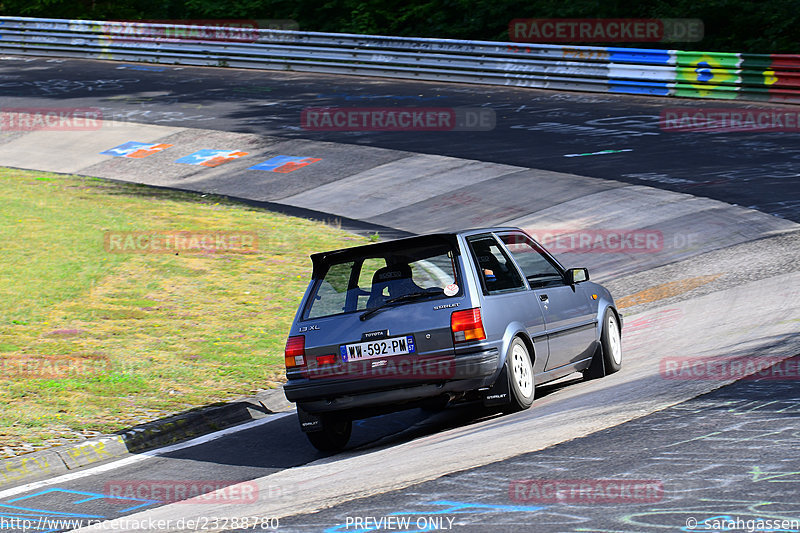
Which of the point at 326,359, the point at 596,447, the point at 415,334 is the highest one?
the point at 415,334

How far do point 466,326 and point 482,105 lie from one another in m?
20.2

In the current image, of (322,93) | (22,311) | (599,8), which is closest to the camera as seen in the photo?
(22,311)

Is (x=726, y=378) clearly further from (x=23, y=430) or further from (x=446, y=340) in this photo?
(x=23, y=430)

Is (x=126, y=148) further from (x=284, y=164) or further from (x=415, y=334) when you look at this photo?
(x=415, y=334)

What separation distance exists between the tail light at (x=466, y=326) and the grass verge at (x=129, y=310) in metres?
3.03

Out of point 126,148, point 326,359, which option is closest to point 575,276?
point 326,359

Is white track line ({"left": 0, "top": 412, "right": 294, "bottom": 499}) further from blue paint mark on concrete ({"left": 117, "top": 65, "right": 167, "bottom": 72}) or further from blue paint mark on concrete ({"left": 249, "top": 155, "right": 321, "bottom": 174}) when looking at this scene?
blue paint mark on concrete ({"left": 117, "top": 65, "right": 167, "bottom": 72})

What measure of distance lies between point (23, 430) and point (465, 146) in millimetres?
15385

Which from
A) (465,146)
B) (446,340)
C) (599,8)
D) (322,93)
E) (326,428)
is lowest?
(326,428)

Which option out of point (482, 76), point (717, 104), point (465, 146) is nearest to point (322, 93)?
point (482, 76)

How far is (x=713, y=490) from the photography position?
18.1ft

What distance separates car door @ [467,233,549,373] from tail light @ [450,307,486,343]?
0.55 feet

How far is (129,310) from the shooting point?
13062 millimetres

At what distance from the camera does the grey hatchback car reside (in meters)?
7.75
